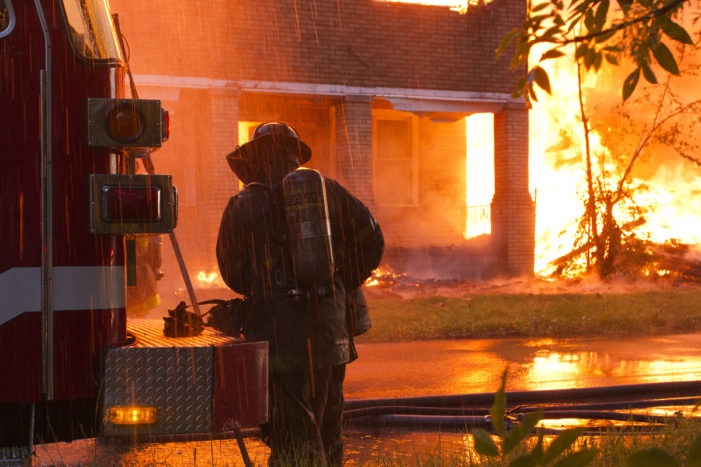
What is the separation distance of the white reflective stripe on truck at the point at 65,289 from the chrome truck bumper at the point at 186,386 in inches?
8.1

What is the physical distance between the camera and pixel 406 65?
1530cm

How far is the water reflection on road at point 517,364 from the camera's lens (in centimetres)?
660

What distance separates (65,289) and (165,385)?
50 cm

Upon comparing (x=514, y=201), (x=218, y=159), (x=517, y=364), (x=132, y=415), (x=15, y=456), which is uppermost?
(x=218, y=159)

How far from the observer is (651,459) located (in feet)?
4.03

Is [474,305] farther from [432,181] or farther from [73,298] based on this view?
[73,298]

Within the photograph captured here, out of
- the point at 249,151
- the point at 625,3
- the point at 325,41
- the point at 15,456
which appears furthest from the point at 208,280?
the point at 625,3

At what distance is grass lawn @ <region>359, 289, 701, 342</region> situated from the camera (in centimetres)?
947

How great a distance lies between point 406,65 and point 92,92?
12.9 metres

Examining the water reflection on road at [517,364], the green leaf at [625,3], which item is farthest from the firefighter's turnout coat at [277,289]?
the water reflection on road at [517,364]

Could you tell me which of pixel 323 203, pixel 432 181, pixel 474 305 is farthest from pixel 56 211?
pixel 432 181

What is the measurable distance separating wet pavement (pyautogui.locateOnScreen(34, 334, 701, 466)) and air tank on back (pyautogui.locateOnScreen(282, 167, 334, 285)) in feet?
4.28

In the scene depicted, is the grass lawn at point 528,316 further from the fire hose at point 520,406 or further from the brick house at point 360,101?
the brick house at point 360,101

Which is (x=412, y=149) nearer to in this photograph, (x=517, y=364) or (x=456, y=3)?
(x=456, y=3)
